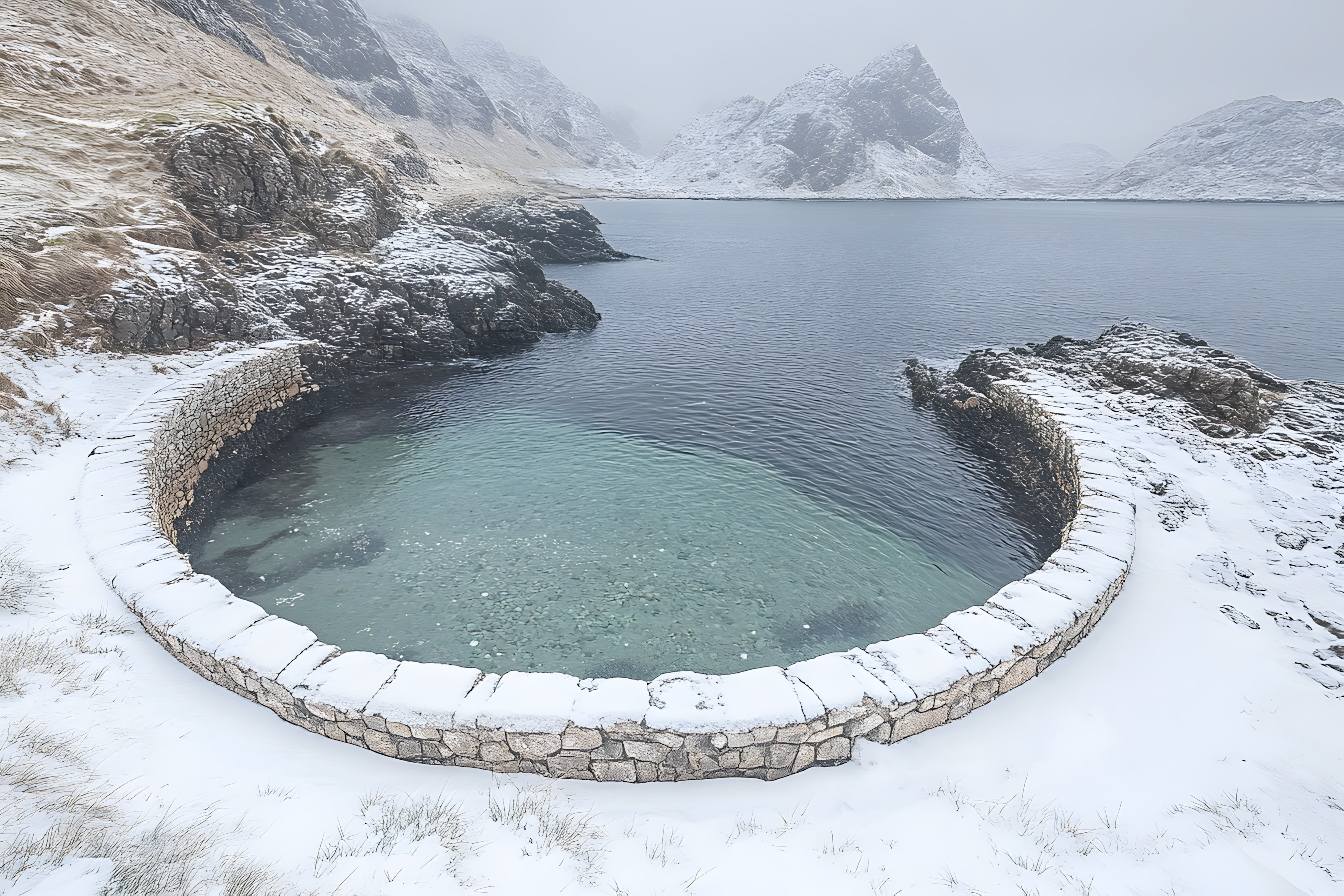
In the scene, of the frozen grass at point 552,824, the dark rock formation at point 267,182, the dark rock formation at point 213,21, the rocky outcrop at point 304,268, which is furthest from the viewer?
the dark rock formation at point 213,21

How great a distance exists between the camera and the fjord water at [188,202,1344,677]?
39.8ft

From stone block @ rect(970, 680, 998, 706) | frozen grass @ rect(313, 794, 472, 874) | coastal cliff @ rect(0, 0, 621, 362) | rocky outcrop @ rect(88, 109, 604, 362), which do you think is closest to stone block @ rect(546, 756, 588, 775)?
frozen grass @ rect(313, 794, 472, 874)

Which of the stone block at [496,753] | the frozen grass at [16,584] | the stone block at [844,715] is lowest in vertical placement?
Answer: the stone block at [496,753]

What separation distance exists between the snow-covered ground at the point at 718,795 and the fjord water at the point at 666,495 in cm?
374

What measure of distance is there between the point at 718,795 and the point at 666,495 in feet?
35.0

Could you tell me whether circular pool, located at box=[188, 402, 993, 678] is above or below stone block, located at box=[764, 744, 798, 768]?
below

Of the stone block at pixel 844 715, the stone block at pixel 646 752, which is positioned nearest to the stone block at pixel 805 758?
the stone block at pixel 844 715

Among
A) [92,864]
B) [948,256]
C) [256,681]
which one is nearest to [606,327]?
[256,681]

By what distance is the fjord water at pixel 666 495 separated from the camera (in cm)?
1212

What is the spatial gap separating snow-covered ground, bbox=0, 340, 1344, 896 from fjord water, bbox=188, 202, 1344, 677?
3.74 meters

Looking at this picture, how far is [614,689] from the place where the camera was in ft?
24.7

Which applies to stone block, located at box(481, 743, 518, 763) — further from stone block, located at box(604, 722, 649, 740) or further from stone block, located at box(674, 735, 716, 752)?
stone block, located at box(674, 735, 716, 752)

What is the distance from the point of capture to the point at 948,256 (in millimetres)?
68750

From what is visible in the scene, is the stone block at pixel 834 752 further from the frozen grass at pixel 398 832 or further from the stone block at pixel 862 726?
the frozen grass at pixel 398 832
